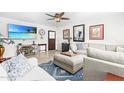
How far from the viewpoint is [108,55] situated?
1241mm

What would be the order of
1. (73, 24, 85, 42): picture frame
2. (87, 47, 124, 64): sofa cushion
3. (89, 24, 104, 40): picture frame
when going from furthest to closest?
1. (73, 24, 85, 42): picture frame
2. (89, 24, 104, 40): picture frame
3. (87, 47, 124, 64): sofa cushion

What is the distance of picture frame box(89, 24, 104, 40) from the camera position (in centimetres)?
157

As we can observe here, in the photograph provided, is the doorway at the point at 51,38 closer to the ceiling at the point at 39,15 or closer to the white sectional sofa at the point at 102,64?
the ceiling at the point at 39,15

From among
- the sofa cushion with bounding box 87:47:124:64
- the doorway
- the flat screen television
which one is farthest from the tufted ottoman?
the flat screen television

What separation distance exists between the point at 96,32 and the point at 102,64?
0.60 m

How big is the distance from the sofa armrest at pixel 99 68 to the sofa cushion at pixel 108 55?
54 mm

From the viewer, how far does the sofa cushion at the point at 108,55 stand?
1.13 m

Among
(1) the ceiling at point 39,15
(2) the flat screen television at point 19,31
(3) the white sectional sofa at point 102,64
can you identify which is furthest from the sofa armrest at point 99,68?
(2) the flat screen television at point 19,31

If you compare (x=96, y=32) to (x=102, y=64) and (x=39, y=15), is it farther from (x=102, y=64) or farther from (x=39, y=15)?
(x=39, y=15)

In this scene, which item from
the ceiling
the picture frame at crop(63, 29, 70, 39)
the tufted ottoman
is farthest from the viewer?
the tufted ottoman

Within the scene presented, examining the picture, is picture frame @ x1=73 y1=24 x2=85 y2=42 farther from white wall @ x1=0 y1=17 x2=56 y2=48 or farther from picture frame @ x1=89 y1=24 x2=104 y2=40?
white wall @ x1=0 y1=17 x2=56 y2=48

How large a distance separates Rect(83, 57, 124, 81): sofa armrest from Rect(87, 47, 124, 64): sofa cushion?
0.05m
